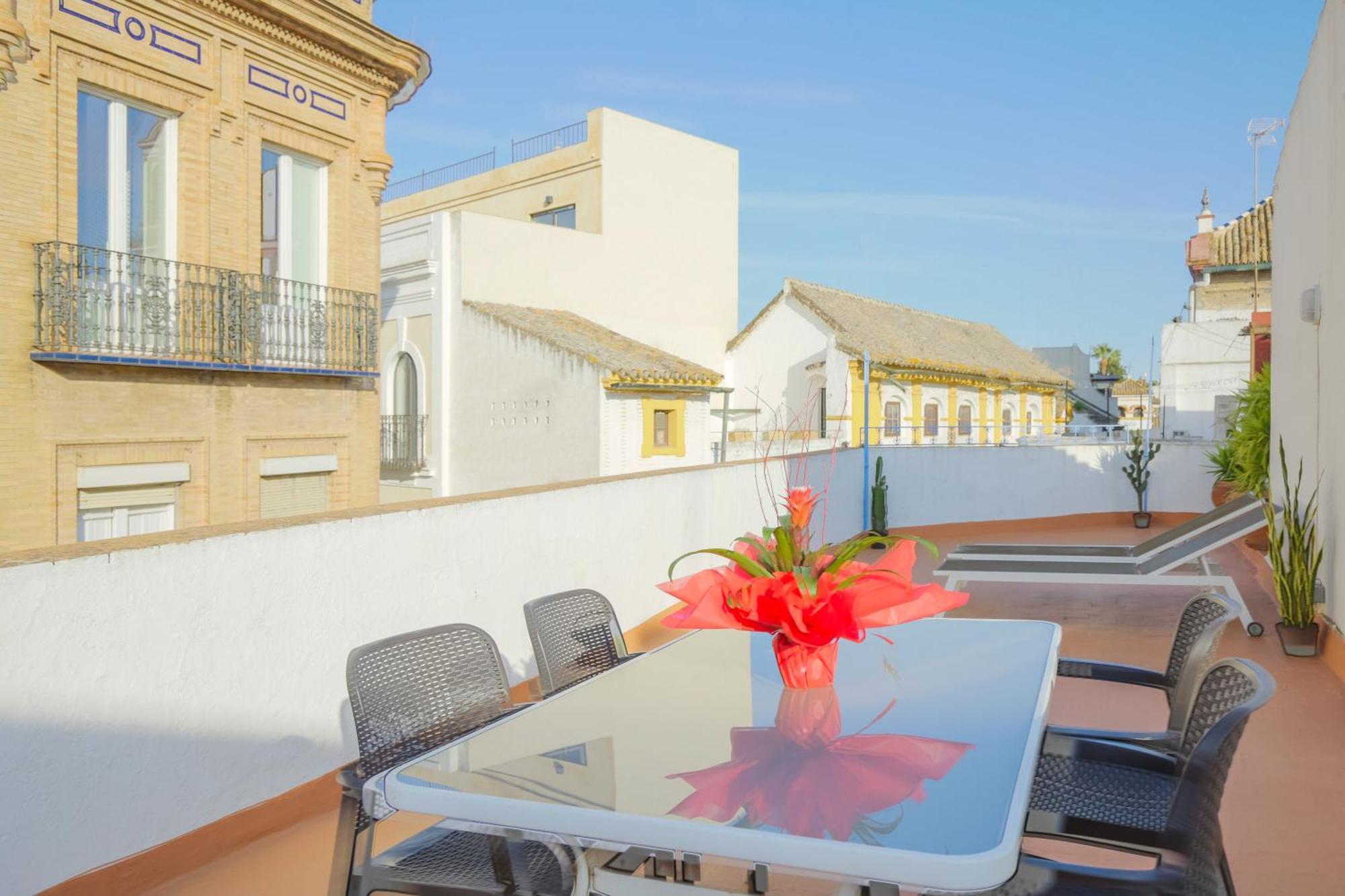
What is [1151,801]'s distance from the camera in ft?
8.64

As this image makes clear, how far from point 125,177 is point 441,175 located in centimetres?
1455

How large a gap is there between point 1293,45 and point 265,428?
17950 millimetres

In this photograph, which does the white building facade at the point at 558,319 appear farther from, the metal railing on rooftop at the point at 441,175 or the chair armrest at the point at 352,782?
the chair armrest at the point at 352,782

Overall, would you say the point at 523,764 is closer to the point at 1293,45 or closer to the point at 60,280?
the point at 60,280

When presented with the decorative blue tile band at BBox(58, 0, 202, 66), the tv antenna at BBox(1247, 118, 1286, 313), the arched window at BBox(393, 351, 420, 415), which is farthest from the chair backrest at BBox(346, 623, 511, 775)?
the tv antenna at BBox(1247, 118, 1286, 313)

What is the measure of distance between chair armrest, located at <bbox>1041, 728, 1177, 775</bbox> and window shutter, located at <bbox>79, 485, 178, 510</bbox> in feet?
24.9

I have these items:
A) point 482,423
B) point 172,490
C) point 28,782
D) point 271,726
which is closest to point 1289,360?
point 271,726

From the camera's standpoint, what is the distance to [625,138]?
19.0 meters

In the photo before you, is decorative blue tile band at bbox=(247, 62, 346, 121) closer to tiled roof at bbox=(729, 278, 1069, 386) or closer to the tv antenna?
tiled roof at bbox=(729, 278, 1069, 386)

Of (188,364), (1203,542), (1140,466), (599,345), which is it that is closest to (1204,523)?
(1203,542)

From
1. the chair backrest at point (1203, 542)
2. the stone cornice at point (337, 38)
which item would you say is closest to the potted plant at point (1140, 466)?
the chair backrest at point (1203, 542)

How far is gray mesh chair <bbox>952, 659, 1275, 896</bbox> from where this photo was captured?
1.95 meters

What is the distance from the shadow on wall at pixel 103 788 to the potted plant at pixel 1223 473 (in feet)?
40.3

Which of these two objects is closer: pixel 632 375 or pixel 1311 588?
pixel 1311 588
